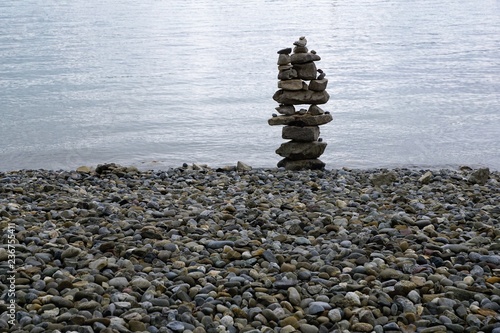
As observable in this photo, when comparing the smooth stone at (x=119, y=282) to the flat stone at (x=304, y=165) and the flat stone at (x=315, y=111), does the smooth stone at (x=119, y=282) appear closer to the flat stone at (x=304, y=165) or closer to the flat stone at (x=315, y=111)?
the flat stone at (x=304, y=165)

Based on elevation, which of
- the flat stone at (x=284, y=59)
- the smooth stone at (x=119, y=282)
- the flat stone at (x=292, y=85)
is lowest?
the smooth stone at (x=119, y=282)

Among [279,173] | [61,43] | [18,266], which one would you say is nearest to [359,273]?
[18,266]

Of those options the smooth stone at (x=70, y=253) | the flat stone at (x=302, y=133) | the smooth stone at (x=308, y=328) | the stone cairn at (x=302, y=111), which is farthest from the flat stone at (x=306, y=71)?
the smooth stone at (x=308, y=328)

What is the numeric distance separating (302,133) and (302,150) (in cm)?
29

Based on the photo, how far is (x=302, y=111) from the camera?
13.0 metres

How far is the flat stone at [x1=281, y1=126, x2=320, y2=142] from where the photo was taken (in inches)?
504

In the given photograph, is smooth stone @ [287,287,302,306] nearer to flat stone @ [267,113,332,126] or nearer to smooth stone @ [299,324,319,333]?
smooth stone @ [299,324,319,333]

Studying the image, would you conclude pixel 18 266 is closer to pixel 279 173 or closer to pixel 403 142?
pixel 279 173

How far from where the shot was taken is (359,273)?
638 centimetres

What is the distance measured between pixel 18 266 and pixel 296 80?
738 centimetres

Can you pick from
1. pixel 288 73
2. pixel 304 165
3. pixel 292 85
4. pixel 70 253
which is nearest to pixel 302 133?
pixel 304 165

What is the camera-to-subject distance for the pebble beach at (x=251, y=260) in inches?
219

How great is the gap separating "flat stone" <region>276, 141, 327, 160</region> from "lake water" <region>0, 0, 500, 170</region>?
2002 mm

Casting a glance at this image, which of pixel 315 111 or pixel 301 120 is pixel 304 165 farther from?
pixel 315 111
